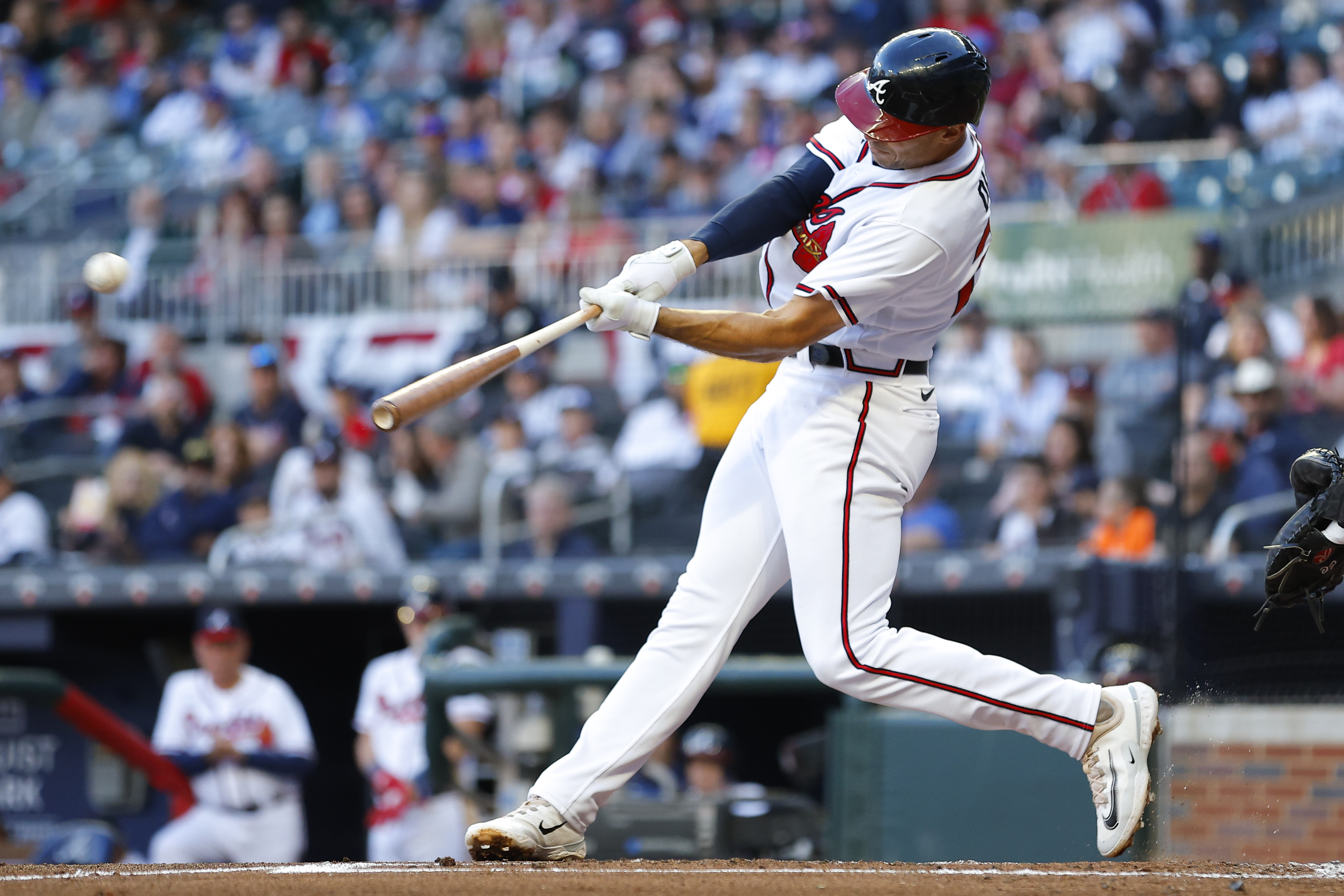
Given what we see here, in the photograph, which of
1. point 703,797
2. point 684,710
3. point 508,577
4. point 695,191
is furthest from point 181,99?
point 684,710

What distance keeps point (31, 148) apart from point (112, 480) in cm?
588

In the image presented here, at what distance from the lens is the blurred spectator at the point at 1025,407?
6.73 m

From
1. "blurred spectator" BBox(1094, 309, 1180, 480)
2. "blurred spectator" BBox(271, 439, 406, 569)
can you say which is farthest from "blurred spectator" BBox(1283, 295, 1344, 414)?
"blurred spectator" BBox(271, 439, 406, 569)

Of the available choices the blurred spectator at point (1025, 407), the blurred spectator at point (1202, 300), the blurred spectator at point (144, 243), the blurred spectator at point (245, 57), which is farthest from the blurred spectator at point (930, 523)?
the blurred spectator at point (245, 57)

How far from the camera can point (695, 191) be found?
9.31 metres

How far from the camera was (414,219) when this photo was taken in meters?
9.98

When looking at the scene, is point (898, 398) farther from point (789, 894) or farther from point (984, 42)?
point (984, 42)

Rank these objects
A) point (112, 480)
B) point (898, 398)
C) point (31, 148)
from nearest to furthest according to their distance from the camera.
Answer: point (898, 398) < point (112, 480) < point (31, 148)

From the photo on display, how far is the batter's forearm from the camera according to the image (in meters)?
2.91

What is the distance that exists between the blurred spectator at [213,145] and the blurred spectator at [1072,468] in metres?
6.93

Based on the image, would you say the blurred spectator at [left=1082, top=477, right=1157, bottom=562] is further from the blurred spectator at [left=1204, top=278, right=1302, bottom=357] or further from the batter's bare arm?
the batter's bare arm

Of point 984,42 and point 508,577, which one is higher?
point 984,42

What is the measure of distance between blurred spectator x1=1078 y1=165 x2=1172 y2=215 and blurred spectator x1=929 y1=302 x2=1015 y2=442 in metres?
1.30

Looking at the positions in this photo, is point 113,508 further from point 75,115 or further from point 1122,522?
point 75,115
